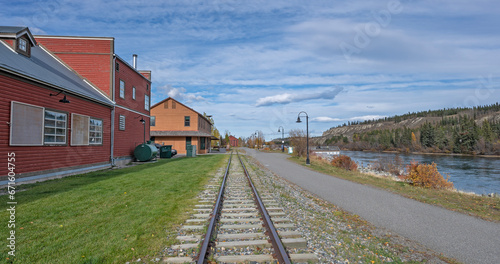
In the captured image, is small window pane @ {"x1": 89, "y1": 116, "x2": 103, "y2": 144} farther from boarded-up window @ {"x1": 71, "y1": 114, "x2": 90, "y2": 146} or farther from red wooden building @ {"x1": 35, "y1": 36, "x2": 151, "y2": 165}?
red wooden building @ {"x1": 35, "y1": 36, "x2": 151, "y2": 165}

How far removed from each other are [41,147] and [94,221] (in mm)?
7713

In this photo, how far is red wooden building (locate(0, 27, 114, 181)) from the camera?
31.5 feet

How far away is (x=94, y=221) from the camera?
5.75 meters

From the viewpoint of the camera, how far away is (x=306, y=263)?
13.1 feet

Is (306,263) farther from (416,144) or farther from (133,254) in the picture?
(416,144)

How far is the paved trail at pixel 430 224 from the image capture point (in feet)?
16.2

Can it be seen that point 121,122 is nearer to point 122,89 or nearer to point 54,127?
point 122,89

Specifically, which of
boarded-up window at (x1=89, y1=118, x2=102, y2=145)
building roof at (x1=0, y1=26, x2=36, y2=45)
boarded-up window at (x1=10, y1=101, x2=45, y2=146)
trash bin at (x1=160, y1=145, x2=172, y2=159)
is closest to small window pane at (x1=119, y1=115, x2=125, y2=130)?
boarded-up window at (x1=89, y1=118, x2=102, y2=145)

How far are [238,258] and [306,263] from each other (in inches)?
41.4

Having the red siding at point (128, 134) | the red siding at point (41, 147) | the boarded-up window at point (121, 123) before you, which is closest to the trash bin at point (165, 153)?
the red siding at point (128, 134)

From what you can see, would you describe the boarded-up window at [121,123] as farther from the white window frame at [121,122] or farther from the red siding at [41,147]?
the red siding at [41,147]

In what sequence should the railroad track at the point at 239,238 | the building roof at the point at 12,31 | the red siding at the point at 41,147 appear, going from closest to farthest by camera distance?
1. the railroad track at the point at 239,238
2. the red siding at the point at 41,147
3. the building roof at the point at 12,31

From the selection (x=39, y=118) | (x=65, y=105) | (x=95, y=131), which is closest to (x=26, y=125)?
(x=39, y=118)

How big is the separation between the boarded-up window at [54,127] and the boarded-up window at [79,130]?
1.90 feet
